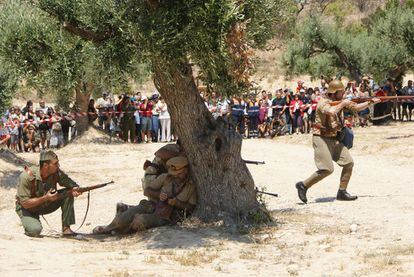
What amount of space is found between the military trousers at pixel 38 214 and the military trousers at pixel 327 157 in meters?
3.57

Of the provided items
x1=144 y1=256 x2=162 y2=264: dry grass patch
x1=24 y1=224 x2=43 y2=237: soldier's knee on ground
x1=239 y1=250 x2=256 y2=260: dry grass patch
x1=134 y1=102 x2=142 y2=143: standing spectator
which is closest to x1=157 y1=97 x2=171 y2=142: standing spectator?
x1=134 y1=102 x2=142 y2=143: standing spectator

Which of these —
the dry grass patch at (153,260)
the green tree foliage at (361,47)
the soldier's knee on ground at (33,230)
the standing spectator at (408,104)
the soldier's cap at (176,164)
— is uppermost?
the green tree foliage at (361,47)

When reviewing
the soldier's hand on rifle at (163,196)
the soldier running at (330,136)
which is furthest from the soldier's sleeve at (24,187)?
the soldier running at (330,136)

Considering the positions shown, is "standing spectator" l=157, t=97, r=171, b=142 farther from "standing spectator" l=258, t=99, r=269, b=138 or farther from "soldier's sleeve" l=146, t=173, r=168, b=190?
"soldier's sleeve" l=146, t=173, r=168, b=190

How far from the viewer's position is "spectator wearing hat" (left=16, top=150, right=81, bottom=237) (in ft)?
33.8

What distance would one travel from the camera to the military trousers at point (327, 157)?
451 inches

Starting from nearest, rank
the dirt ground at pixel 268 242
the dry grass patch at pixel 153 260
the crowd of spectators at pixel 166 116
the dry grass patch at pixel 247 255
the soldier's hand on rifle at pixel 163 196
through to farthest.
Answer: the dirt ground at pixel 268 242, the dry grass patch at pixel 153 260, the dry grass patch at pixel 247 255, the soldier's hand on rifle at pixel 163 196, the crowd of spectators at pixel 166 116

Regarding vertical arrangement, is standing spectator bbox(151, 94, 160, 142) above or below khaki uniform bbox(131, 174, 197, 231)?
above

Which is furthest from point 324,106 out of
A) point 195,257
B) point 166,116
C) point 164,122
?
point 164,122

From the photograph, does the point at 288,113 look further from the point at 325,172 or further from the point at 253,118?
the point at 325,172

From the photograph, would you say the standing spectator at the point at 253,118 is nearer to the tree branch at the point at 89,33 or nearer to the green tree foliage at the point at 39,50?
the green tree foliage at the point at 39,50

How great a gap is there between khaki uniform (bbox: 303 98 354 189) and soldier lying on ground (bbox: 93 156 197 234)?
2049mm

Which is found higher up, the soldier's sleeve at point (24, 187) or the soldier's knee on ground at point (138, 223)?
the soldier's sleeve at point (24, 187)

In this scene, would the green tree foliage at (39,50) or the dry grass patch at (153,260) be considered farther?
the green tree foliage at (39,50)
